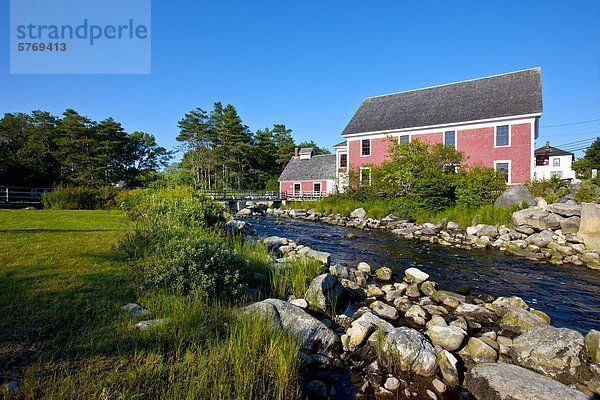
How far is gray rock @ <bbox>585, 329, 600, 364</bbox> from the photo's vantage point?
12.0 ft

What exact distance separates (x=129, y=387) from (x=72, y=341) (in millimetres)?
1073

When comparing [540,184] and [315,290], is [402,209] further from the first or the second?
[315,290]

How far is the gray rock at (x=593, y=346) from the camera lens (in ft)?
12.0

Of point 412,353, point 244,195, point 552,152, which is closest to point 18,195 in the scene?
point 244,195

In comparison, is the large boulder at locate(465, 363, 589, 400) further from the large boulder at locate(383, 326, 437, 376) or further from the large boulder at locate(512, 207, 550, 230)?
the large boulder at locate(512, 207, 550, 230)

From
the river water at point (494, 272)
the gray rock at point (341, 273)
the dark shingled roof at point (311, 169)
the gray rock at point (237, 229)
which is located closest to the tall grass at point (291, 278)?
the gray rock at point (341, 273)

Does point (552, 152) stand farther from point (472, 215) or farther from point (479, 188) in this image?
point (472, 215)

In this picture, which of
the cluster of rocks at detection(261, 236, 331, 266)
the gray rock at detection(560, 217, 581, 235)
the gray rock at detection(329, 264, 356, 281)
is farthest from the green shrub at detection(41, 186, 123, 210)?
the gray rock at detection(560, 217, 581, 235)

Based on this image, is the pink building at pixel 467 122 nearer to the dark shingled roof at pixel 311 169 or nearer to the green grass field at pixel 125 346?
the dark shingled roof at pixel 311 169

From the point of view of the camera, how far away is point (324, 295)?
5.29m

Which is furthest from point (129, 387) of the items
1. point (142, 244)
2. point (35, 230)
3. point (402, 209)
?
point (402, 209)

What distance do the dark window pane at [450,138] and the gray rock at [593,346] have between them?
20.6 m

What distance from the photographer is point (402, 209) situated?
17.5 m

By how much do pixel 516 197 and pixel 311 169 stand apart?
76.0 ft
